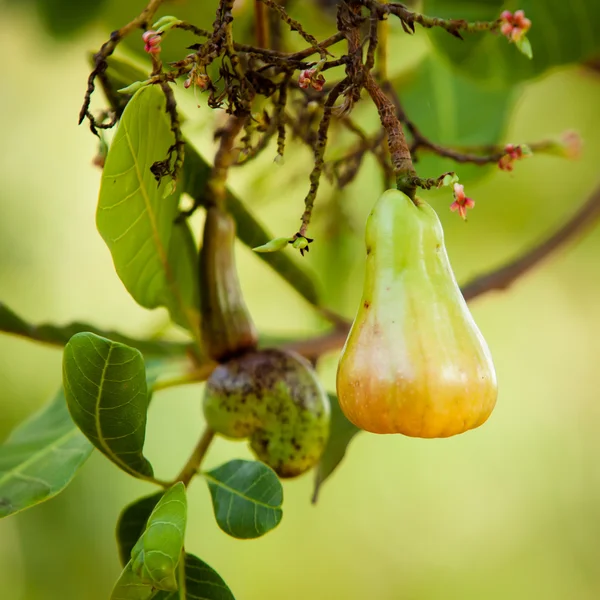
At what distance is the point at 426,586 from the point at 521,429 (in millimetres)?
525

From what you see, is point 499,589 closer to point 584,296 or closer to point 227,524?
point 584,296

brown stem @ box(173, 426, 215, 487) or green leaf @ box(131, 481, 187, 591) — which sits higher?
green leaf @ box(131, 481, 187, 591)

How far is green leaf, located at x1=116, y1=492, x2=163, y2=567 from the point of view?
741 mm

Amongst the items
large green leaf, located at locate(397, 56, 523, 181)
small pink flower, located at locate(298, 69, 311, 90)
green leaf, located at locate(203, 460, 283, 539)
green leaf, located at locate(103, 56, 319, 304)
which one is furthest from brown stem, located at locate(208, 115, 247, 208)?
large green leaf, located at locate(397, 56, 523, 181)

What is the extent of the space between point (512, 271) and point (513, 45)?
0.32m

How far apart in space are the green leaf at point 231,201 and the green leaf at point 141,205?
0.03 m

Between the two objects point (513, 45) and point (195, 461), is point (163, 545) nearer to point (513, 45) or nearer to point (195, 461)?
point (195, 461)

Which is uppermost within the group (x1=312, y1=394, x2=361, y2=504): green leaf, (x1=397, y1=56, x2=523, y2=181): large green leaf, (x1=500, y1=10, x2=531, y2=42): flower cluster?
(x1=500, y1=10, x2=531, y2=42): flower cluster

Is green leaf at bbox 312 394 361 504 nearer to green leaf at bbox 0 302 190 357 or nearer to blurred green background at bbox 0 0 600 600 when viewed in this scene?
green leaf at bbox 0 302 190 357

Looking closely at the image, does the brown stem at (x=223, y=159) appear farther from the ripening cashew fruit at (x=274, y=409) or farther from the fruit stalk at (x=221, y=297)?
the ripening cashew fruit at (x=274, y=409)

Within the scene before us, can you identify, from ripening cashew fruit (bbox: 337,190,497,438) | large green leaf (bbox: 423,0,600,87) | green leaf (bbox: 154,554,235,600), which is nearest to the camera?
ripening cashew fruit (bbox: 337,190,497,438)

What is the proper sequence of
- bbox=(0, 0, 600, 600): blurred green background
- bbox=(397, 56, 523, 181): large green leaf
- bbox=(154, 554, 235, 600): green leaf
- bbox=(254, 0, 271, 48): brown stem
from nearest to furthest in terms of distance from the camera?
bbox=(154, 554, 235, 600): green leaf, bbox=(254, 0, 271, 48): brown stem, bbox=(397, 56, 523, 181): large green leaf, bbox=(0, 0, 600, 600): blurred green background

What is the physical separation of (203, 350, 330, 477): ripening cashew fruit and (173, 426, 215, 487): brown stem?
0.02 metres

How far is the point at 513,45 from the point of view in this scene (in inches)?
38.3
